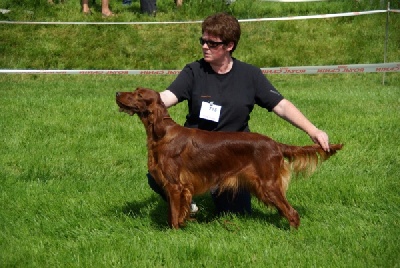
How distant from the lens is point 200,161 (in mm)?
4418

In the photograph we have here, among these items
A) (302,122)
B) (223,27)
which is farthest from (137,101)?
(302,122)

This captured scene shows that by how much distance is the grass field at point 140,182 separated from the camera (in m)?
4.09

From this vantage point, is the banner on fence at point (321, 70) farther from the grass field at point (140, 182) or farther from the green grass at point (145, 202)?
the green grass at point (145, 202)

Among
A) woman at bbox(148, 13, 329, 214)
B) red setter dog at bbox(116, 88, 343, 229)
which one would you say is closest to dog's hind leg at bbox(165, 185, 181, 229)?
red setter dog at bbox(116, 88, 343, 229)

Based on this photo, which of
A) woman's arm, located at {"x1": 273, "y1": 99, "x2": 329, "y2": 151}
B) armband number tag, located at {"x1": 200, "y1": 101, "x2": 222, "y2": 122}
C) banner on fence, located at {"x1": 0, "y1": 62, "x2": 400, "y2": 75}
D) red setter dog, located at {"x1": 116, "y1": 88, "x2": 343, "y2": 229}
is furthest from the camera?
banner on fence, located at {"x1": 0, "y1": 62, "x2": 400, "y2": 75}

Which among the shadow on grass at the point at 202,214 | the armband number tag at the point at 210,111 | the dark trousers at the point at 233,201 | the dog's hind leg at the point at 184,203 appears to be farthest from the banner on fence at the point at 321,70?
the dog's hind leg at the point at 184,203

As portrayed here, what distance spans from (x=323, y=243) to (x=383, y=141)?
315 cm

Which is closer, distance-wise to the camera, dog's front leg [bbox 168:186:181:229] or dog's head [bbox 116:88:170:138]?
dog's head [bbox 116:88:170:138]

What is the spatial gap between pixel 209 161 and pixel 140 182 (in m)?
1.61

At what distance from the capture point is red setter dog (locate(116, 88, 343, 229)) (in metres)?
4.36

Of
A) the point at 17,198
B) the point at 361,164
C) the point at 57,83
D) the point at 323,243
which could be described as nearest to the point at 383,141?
the point at 361,164

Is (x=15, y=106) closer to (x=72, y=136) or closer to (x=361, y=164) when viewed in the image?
(x=72, y=136)

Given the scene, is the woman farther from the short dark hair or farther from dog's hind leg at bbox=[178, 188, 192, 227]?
dog's hind leg at bbox=[178, 188, 192, 227]

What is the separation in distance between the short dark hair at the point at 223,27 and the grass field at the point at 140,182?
1244mm
